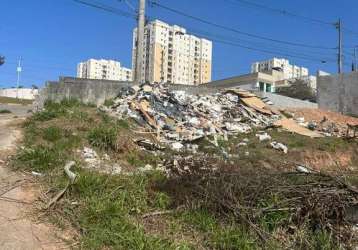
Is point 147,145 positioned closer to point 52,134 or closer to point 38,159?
point 52,134

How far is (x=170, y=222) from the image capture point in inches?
196

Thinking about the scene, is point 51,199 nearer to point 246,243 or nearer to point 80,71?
point 246,243

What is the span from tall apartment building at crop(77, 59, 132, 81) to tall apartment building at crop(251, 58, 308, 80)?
17.2 m

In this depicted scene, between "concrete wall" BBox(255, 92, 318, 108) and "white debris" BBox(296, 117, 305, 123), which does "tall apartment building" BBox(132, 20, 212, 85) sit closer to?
"concrete wall" BBox(255, 92, 318, 108)

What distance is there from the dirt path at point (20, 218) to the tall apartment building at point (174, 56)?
24667 mm

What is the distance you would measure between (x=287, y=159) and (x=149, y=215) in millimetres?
6208

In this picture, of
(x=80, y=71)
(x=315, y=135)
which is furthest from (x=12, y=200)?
(x=80, y=71)

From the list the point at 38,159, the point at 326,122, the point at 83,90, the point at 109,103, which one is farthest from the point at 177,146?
the point at 326,122

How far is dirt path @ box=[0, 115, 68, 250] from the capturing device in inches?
170

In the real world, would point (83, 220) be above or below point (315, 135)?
below

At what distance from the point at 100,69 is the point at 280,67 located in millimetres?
23275

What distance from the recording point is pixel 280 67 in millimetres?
57844

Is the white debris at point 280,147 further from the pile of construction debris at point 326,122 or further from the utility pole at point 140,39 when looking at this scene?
the utility pole at point 140,39

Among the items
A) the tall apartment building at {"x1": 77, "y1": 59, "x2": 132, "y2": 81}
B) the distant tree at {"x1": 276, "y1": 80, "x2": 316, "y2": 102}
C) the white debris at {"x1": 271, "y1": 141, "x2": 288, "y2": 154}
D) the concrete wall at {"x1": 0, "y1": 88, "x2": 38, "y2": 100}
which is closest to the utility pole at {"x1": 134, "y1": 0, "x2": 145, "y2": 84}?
the white debris at {"x1": 271, "y1": 141, "x2": 288, "y2": 154}
